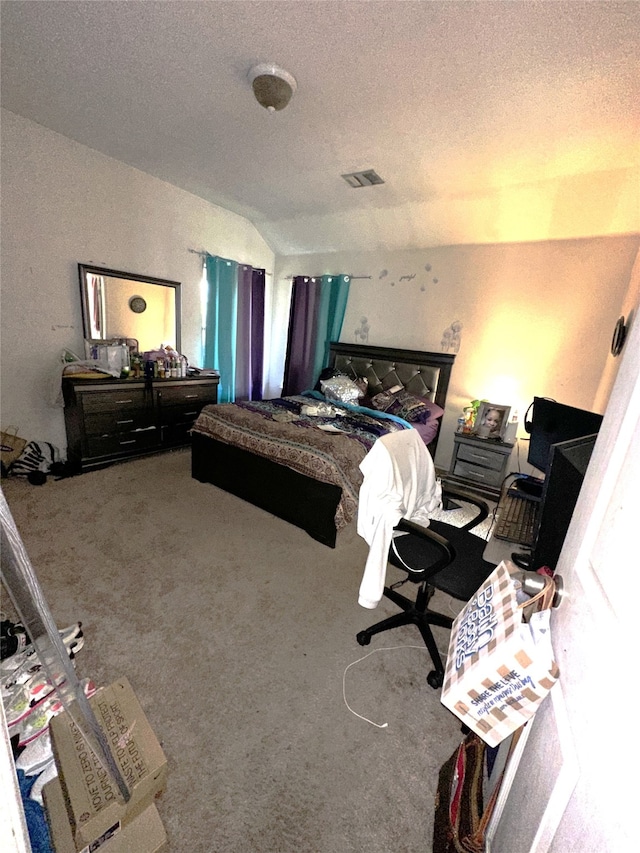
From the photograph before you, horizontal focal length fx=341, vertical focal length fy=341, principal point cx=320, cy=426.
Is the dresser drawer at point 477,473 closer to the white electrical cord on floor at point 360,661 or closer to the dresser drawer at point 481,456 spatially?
the dresser drawer at point 481,456

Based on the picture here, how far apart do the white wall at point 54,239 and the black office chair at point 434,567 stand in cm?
362

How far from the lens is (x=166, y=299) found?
4133 mm

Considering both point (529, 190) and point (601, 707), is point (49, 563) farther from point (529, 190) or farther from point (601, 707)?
point (529, 190)

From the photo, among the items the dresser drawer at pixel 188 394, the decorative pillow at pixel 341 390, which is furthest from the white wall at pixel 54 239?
the decorative pillow at pixel 341 390

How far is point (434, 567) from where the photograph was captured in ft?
4.92

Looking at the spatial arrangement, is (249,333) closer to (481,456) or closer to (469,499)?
(481,456)

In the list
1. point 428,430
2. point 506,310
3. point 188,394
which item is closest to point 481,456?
point 428,430

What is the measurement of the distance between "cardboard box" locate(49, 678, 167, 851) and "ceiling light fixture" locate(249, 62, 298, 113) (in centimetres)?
305

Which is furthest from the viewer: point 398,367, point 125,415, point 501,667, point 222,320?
point 222,320

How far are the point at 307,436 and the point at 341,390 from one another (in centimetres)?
157

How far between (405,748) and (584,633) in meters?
1.22

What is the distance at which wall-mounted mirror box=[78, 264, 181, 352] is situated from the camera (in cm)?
347

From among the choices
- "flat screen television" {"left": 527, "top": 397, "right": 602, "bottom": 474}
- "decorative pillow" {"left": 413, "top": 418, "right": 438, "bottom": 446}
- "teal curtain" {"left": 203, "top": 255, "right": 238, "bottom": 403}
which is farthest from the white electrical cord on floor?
"teal curtain" {"left": 203, "top": 255, "right": 238, "bottom": 403}

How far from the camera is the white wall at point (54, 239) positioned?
9.59 feet
